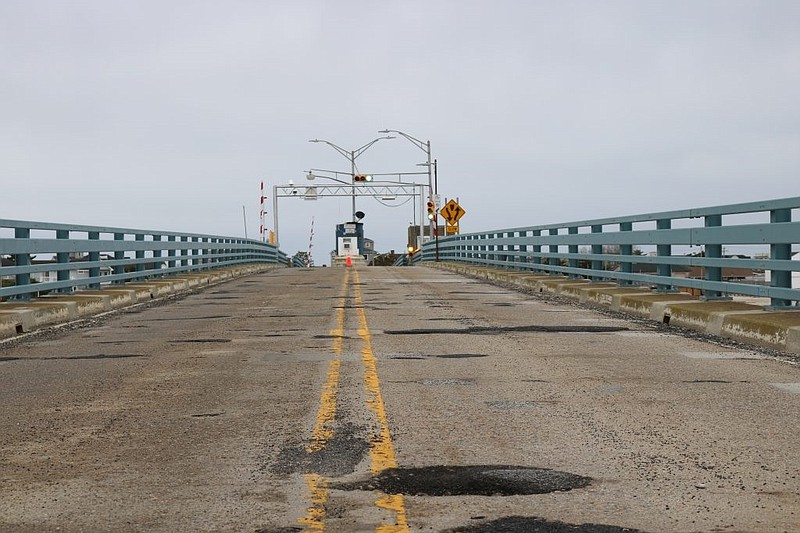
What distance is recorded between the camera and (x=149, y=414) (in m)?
7.59

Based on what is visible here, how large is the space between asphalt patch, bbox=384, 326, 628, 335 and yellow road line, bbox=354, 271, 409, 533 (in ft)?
6.58

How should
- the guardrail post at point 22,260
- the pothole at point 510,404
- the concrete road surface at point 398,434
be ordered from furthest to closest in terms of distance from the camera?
1. the guardrail post at point 22,260
2. the pothole at point 510,404
3. the concrete road surface at point 398,434

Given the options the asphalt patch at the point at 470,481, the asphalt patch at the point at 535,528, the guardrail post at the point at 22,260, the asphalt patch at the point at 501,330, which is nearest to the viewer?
the asphalt patch at the point at 535,528

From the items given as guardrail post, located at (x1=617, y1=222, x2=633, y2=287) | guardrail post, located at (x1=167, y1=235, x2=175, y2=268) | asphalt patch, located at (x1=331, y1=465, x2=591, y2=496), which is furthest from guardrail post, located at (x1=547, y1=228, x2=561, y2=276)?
asphalt patch, located at (x1=331, y1=465, x2=591, y2=496)

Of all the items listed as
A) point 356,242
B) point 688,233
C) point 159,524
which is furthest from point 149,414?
point 356,242

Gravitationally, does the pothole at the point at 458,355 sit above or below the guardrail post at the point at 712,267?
below

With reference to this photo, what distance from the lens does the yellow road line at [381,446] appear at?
4789 millimetres

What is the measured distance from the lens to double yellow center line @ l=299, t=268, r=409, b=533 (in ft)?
15.8

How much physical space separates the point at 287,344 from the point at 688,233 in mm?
6250

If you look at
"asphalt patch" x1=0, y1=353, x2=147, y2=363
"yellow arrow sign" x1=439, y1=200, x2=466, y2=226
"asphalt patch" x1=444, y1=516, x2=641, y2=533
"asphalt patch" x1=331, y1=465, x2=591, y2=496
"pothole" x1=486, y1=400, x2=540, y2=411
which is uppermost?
"yellow arrow sign" x1=439, y1=200, x2=466, y2=226

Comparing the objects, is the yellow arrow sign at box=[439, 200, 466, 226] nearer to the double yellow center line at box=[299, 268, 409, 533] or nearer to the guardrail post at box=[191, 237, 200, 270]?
the guardrail post at box=[191, 237, 200, 270]

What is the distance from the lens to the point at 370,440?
21.4 feet

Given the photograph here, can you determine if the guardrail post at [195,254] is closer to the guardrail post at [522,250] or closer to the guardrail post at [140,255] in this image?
the guardrail post at [140,255]

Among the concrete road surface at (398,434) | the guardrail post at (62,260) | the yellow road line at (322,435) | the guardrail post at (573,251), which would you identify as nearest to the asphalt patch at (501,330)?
the concrete road surface at (398,434)
